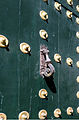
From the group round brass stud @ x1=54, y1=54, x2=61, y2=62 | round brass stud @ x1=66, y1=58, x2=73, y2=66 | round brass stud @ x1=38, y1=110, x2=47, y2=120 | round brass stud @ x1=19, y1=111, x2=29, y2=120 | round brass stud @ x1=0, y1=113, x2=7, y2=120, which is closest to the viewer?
round brass stud @ x1=0, y1=113, x2=7, y2=120

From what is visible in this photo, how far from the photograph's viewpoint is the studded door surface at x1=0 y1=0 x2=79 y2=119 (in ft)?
4.70

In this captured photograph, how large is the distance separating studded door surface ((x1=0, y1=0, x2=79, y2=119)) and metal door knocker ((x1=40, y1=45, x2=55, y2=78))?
4 cm

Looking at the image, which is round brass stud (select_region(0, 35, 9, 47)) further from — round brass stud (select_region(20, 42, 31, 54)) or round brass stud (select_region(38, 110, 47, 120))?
round brass stud (select_region(38, 110, 47, 120))

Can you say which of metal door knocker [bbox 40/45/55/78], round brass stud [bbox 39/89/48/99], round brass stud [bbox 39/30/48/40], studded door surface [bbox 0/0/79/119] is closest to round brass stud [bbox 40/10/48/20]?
studded door surface [bbox 0/0/79/119]

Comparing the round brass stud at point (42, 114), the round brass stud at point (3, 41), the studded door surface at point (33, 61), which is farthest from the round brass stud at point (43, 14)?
the round brass stud at point (42, 114)

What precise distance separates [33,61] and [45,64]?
12cm

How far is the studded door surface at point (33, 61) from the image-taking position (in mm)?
1432

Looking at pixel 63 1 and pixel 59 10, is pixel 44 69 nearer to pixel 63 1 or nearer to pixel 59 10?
pixel 59 10

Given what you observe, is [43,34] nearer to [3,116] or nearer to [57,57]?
A: [57,57]

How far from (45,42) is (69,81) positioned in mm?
537

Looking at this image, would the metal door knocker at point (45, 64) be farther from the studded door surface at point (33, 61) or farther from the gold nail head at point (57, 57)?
the gold nail head at point (57, 57)

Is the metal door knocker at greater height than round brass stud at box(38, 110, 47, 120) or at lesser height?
greater

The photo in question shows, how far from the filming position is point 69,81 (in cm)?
201

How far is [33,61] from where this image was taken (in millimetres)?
1646
